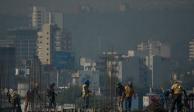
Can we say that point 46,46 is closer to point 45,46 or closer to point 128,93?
point 45,46

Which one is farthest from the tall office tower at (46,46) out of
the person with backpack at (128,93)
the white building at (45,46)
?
the person with backpack at (128,93)

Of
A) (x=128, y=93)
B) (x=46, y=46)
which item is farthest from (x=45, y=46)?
(x=128, y=93)

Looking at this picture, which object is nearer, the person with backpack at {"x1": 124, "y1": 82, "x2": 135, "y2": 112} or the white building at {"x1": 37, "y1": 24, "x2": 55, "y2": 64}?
the person with backpack at {"x1": 124, "y1": 82, "x2": 135, "y2": 112}

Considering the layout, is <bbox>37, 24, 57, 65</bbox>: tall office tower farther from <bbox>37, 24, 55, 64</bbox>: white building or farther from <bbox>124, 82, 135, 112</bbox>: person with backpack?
<bbox>124, 82, 135, 112</bbox>: person with backpack

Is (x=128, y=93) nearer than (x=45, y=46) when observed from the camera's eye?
Yes

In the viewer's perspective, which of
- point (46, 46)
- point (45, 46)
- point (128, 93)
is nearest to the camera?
point (128, 93)

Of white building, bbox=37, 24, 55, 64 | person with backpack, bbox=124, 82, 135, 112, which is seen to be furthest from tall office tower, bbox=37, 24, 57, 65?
person with backpack, bbox=124, 82, 135, 112

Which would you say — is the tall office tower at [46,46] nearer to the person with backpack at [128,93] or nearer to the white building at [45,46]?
the white building at [45,46]

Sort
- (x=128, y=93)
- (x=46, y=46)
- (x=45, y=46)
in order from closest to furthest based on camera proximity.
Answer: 1. (x=128, y=93)
2. (x=45, y=46)
3. (x=46, y=46)

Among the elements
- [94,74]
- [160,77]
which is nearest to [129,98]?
[94,74]

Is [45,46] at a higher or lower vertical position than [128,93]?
higher

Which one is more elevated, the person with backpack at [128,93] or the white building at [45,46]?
the white building at [45,46]

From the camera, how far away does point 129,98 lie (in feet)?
75.8

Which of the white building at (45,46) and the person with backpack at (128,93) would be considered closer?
the person with backpack at (128,93)
